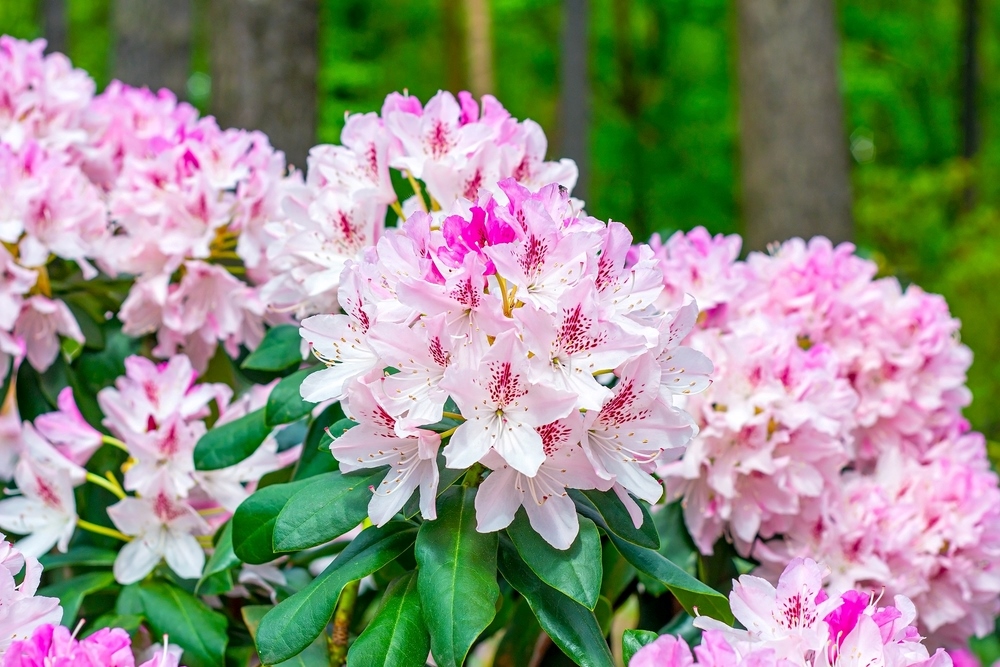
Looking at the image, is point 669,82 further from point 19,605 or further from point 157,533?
point 19,605

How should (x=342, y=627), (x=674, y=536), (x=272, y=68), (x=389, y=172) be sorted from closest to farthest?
(x=342, y=627)
(x=389, y=172)
(x=674, y=536)
(x=272, y=68)

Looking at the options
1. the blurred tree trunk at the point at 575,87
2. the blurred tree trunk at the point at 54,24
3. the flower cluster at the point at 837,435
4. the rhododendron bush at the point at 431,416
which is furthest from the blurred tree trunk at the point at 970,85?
the rhododendron bush at the point at 431,416

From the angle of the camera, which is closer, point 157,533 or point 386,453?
point 386,453

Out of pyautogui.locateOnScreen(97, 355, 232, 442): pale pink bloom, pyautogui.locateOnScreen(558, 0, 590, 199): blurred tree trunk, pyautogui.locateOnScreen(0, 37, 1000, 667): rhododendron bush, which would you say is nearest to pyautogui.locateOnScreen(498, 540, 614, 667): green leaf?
pyautogui.locateOnScreen(0, 37, 1000, 667): rhododendron bush

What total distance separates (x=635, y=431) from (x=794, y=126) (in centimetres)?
452

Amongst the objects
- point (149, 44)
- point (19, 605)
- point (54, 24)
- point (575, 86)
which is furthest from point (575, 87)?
point (19, 605)

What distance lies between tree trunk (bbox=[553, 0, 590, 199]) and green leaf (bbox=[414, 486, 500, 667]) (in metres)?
4.97

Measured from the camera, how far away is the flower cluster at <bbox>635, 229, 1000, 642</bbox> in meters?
1.38

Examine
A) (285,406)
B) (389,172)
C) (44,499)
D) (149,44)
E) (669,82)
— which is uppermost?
(389,172)

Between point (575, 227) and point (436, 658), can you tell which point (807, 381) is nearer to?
point (575, 227)

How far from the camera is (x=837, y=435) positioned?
1.44 metres

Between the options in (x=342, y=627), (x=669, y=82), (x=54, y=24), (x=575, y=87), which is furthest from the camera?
(x=669, y=82)

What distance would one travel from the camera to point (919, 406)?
5.20ft

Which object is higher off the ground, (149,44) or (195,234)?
(195,234)
